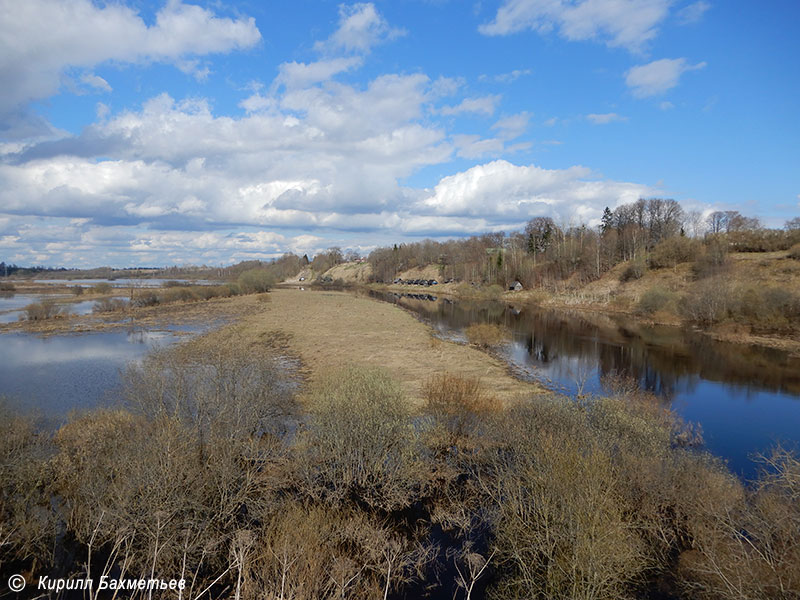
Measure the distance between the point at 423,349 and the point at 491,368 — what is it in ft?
26.9

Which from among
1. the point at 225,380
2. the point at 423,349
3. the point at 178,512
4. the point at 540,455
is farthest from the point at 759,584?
the point at 423,349

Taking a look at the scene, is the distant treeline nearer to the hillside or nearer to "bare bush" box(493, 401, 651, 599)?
the hillside

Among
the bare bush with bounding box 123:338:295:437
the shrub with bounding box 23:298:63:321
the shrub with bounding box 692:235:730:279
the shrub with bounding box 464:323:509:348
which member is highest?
the shrub with bounding box 692:235:730:279

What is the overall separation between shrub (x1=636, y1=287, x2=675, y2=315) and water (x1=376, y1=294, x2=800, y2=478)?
4330mm

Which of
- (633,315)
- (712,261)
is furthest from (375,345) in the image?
(712,261)

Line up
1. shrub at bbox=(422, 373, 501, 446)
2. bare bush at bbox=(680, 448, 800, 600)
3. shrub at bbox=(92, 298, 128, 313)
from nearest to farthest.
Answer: bare bush at bbox=(680, 448, 800, 600) < shrub at bbox=(422, 373, 501, 446) < shrub at bbox=(92, 298, 128, 313)

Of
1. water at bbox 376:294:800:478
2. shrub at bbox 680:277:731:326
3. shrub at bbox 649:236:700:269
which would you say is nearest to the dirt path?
water at bbox 376:294:800:478

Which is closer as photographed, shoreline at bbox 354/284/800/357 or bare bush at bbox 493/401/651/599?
bare bush at bbox 493/401/651/599

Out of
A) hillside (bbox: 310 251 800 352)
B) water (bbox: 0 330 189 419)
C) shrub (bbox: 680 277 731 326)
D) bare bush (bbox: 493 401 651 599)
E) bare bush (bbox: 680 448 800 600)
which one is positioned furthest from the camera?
shrub (bbox: 680 277 731 326)

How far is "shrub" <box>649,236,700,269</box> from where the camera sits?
71.6 m

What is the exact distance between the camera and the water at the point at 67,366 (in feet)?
81.4

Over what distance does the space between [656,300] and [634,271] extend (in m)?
18.9

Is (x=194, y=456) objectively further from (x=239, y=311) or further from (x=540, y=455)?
(x=239, y=311)

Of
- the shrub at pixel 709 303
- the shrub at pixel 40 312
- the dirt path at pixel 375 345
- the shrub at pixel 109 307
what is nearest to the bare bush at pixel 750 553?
the dirt path at pixel 375 345
